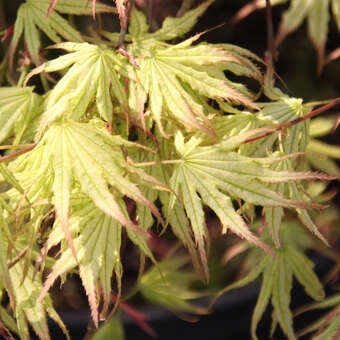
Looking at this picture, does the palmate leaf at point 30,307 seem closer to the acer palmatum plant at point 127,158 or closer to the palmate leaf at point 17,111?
the acer palmatum plant at point 127,158

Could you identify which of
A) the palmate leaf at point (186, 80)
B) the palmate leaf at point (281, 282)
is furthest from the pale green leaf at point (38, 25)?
Result: the palmate leaf at point (281, 282)

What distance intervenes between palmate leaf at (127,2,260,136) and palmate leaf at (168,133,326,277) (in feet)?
0.11

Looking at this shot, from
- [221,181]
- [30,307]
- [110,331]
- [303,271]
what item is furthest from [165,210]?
[110,331]

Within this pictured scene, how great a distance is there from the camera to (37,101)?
64 centimetres

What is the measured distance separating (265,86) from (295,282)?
0.90 metres

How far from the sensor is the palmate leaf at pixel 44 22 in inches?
25.6

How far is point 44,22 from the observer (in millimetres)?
672

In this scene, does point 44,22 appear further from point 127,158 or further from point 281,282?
point 281,282

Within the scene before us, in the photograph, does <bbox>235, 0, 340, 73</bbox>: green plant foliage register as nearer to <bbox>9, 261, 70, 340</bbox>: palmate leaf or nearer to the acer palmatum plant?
the acer palmatum plant

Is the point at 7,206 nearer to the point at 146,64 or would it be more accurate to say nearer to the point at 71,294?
the point at 146,64

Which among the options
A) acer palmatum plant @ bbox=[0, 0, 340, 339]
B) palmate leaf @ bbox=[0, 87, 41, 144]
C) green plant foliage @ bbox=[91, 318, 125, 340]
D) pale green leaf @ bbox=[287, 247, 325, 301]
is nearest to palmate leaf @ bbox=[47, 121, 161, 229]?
acer palmatum plant @ bbox=[0, 0, 340, 339]

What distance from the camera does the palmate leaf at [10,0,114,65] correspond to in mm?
651

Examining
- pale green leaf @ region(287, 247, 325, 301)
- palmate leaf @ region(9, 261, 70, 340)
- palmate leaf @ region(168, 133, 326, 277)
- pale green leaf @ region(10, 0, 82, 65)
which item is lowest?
pale green leaf @ region(287, 247, 325, 301)

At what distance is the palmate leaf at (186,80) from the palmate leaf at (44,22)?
98mm
